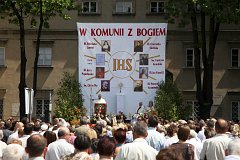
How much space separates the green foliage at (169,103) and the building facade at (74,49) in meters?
6.10

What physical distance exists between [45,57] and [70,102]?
9053 mm

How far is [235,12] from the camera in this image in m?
30.4

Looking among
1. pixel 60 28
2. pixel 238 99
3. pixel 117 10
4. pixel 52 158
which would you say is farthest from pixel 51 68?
pixel 52 158

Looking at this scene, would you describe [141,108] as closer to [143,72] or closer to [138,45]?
[143,72]

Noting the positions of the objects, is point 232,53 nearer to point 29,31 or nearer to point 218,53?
point 218,53

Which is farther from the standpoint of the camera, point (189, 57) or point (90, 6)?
Result: point (90, 6)

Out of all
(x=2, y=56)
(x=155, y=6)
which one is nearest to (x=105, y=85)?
(x=155, y=6)

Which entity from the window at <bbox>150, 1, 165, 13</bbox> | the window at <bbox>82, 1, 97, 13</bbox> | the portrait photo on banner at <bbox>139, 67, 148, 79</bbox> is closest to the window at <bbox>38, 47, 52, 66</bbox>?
Answer: the window at <bbox>82, 1, 97, 13</bbox>

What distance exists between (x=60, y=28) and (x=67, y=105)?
31.5 feet

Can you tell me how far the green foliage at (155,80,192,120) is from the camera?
3484 centimetres

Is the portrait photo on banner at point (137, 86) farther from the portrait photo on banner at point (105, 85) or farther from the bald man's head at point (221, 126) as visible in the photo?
the bald man's head at point (221, 126)

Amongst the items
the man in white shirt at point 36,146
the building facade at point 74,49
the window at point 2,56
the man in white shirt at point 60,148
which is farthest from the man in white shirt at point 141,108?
the man in white shirt at point 36,146

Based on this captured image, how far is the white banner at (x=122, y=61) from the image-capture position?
3688 centimetres

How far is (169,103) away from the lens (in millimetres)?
35031
